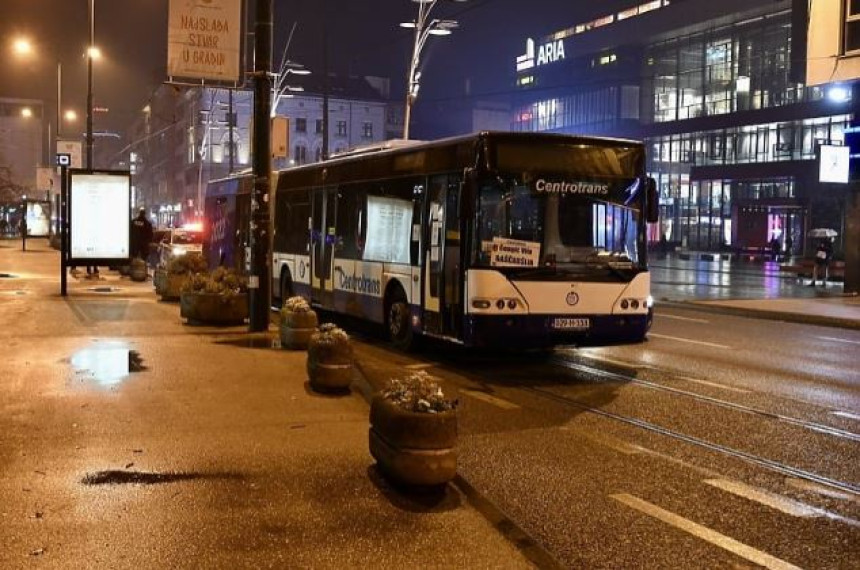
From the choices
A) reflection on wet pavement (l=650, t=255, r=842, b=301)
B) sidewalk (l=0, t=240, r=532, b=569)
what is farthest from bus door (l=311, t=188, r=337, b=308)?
reflection on wet pavement (l=650, t=255, r=842, b=301)

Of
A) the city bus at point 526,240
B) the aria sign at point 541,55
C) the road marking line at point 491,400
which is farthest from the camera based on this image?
the aria sign at point 541,55

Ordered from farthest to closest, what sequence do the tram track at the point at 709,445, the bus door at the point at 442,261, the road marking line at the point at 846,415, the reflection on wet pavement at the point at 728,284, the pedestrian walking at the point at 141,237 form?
the pedestrian walking at the point at 141,237, the reflection on wet pavement at the point at 728,284, the bus door at the point at 442,261, the road marking line at the point at 846,415, the tram track at the point at 709,445

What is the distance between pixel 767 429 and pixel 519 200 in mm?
4281

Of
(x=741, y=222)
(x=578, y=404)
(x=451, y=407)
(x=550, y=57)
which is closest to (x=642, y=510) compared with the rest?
(x=451, y=407)

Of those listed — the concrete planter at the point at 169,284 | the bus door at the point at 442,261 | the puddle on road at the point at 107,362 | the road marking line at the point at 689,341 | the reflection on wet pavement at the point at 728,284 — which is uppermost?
the bus door at the point at 442,261

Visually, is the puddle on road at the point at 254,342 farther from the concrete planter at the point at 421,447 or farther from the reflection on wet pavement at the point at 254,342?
the concrete planter at the point at 421,447

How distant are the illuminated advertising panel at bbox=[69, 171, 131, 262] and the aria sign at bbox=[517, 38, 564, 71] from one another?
245 feet

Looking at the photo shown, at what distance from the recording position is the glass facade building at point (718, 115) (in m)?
55.9

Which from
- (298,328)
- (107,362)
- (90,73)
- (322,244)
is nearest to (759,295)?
(322,244)

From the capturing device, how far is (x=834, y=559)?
219 inches

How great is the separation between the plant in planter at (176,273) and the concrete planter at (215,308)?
2.98 metres

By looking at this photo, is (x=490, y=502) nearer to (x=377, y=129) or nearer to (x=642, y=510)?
(x=642, y=510)

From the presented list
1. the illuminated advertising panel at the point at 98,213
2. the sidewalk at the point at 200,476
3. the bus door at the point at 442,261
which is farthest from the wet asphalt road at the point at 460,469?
the illuminated advertising panel at the point at 98,213

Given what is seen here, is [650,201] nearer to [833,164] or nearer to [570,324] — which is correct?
[570,324]
